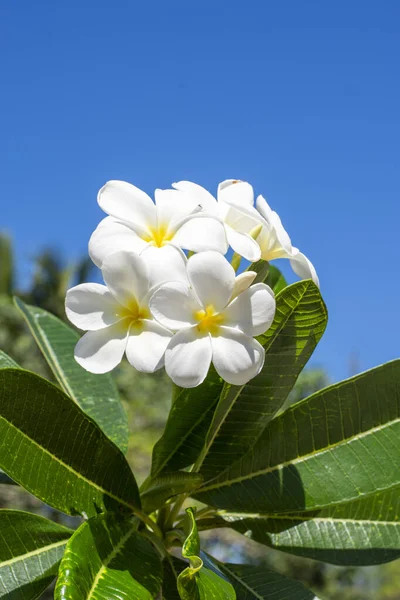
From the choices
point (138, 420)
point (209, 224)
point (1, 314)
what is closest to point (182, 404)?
point (209, 224)

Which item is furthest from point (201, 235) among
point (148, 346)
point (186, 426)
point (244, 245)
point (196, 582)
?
point (196, 582)

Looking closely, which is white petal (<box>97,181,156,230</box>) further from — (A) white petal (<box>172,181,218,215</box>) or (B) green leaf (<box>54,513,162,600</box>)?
(B) green leaf (<box>54,513,162,600</box>)

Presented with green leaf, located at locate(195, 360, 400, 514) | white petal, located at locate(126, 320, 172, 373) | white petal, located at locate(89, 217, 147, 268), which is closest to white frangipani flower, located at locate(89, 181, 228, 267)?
white petal, located at locate(89, 217, 147, 268)

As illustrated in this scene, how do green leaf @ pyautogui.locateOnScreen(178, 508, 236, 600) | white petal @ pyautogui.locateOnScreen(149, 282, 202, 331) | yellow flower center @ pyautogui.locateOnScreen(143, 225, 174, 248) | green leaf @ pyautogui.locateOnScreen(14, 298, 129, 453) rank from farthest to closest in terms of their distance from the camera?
green leaf @ pyautogui.locateOnScreen(14, 298, 129, 453), yellow flower center @ pyautogui.locateOnScreen(143, 225, 174, 248), white petal @ pyautogui.locateOnScreen(149, 282, 202, 331), green leaf @ pyautogui.locateOnScreen(178, 508, 236, 600)

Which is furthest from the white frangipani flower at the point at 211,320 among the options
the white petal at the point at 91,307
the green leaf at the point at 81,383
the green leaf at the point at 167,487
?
the green leaf at the point at 81,383

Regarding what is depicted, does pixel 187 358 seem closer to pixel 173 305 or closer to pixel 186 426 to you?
pixel 173 305

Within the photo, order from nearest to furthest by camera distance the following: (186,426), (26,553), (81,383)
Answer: (26,553)
(186,426)
(81,383)

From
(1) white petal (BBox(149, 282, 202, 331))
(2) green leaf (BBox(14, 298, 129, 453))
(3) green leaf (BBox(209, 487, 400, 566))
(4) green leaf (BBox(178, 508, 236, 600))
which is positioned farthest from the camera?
(2) green leaf (BBox(14, 298, 129, 453))

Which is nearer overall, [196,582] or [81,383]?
[196,582]
